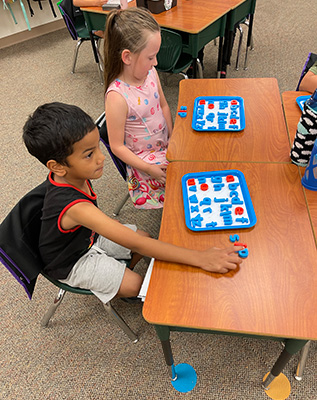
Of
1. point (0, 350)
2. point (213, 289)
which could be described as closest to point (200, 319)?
point (213, 289)

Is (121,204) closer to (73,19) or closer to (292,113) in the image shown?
(292,113)

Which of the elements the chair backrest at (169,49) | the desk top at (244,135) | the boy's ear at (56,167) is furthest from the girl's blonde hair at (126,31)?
the chair backrest at (169,49)

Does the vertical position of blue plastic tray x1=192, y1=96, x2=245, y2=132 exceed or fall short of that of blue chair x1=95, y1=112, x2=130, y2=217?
it exceeds it

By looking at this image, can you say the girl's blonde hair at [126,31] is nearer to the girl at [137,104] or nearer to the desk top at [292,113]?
the girl at [137,104]

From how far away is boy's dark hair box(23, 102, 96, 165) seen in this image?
2.97 feet

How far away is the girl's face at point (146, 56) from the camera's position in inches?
48.5

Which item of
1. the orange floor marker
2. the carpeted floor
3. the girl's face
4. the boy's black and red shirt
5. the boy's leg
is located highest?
the girl's face

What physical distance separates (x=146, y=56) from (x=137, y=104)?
202 mm

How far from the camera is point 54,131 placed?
90 cm

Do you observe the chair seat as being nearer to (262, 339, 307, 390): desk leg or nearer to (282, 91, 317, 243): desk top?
(282, 91, 317, 243): desk top

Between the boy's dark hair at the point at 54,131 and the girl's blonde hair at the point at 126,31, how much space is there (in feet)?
1.49

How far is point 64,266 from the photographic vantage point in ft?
3.64

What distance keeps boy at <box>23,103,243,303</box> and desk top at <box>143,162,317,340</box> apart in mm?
44

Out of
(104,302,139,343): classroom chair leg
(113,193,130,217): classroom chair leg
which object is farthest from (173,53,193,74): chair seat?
(104,302,139,343): classroom chair leg
